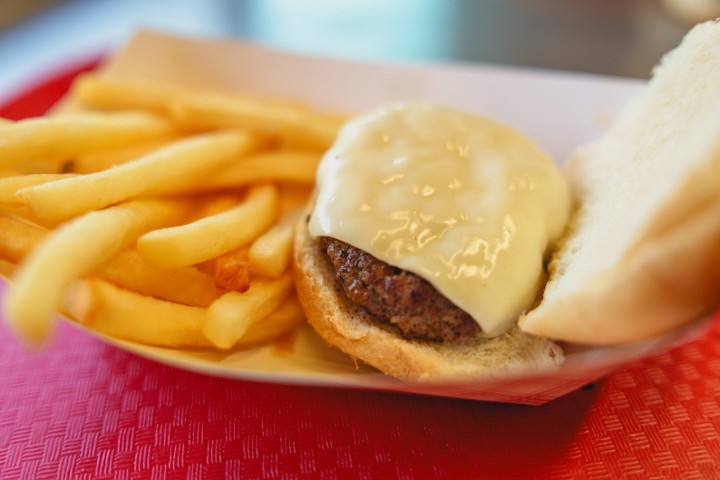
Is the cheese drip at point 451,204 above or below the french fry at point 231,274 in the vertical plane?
above

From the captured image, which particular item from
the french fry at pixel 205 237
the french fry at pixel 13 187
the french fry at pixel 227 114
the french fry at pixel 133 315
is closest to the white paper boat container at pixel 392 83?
the french fry at pixel 227 114

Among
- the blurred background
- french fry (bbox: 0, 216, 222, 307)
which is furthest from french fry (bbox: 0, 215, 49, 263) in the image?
the blurred background

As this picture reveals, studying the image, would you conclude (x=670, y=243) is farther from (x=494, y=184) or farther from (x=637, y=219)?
(x=494, y=184)

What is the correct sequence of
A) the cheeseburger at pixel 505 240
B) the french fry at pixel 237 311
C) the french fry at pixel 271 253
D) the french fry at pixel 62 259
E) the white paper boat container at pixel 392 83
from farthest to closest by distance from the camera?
1. the white paper boat container at pixel 392 83
2. the french fry at pixel 271 253
3. the french fry at pixel 237 311
4. the cheeseburger at pixel 505 240
5. the french fry at pixel 62 259

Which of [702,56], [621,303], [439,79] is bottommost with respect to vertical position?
[439,79]

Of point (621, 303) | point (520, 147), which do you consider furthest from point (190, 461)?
point (520, 147)

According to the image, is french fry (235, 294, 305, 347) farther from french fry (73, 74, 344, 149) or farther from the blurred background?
the blurred background

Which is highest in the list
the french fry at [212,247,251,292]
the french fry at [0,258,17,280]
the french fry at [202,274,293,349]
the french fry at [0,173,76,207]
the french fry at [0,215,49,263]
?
the french fry at [0,173,76,207]

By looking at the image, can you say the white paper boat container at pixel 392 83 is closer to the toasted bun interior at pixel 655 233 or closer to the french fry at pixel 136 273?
the toasted bun interior at pixel 655 233
